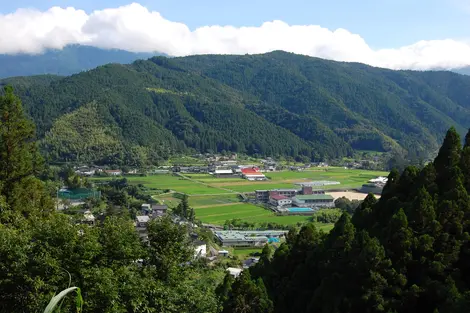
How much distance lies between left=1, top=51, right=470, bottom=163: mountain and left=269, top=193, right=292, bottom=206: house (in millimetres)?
29608

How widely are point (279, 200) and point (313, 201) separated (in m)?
3.34

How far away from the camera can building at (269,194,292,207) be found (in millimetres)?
46366

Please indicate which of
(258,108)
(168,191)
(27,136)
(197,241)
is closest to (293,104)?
(258,108)

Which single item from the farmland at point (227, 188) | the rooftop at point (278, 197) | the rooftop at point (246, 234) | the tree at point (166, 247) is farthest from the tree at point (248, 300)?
the rooftop at point (278, 197)

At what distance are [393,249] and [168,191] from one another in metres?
42.3

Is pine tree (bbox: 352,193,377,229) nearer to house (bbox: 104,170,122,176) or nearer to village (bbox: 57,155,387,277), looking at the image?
village (bbox: 57,155,387,277)

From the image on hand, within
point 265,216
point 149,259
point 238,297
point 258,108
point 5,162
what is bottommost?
point 265,216

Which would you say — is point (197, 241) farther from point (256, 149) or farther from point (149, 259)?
Answer: point (256, 149)

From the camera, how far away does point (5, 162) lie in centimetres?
1622

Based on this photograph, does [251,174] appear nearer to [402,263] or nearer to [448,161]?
[448,161]

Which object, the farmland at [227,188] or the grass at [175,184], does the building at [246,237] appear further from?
the grass at [175,184]

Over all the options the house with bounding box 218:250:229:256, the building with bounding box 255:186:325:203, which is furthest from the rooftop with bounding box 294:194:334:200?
the house with bounding box 218:250:229:256

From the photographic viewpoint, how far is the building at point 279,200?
46.4 meters

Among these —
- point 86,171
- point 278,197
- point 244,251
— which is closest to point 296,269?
point 244,251
